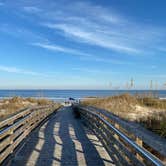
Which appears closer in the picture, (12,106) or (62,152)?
(62,152)

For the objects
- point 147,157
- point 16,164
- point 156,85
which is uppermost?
point 156,85

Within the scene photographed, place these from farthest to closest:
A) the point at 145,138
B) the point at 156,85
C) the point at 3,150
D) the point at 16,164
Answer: the point at 156,85 → the point at 16,164 → the point at 3,150 → the point at 145,138

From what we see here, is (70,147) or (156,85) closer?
(70,147)

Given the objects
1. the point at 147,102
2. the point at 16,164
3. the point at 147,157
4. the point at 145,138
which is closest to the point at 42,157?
the point at 16,164

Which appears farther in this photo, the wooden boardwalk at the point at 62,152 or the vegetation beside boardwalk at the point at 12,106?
the vegetation beside boardwalk at the point at 12,106

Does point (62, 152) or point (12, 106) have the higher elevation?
point (12, 106)

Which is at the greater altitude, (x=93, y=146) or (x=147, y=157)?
(x=147, y=157)

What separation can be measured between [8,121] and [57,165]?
76.2 inches

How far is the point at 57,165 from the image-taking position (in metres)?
7.64

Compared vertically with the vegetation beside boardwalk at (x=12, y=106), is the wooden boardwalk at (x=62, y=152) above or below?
below

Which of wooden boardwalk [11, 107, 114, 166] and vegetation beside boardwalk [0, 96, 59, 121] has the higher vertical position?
vegetation beside boardwalk [0, 96, 59, 121]

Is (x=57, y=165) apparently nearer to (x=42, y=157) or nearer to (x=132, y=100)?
(x=42, y=157)

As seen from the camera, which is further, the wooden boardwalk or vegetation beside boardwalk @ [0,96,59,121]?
vegetation beside boardwalk @ [0,96,59,121]

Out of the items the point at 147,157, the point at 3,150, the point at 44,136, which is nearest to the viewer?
the point at 147,157
